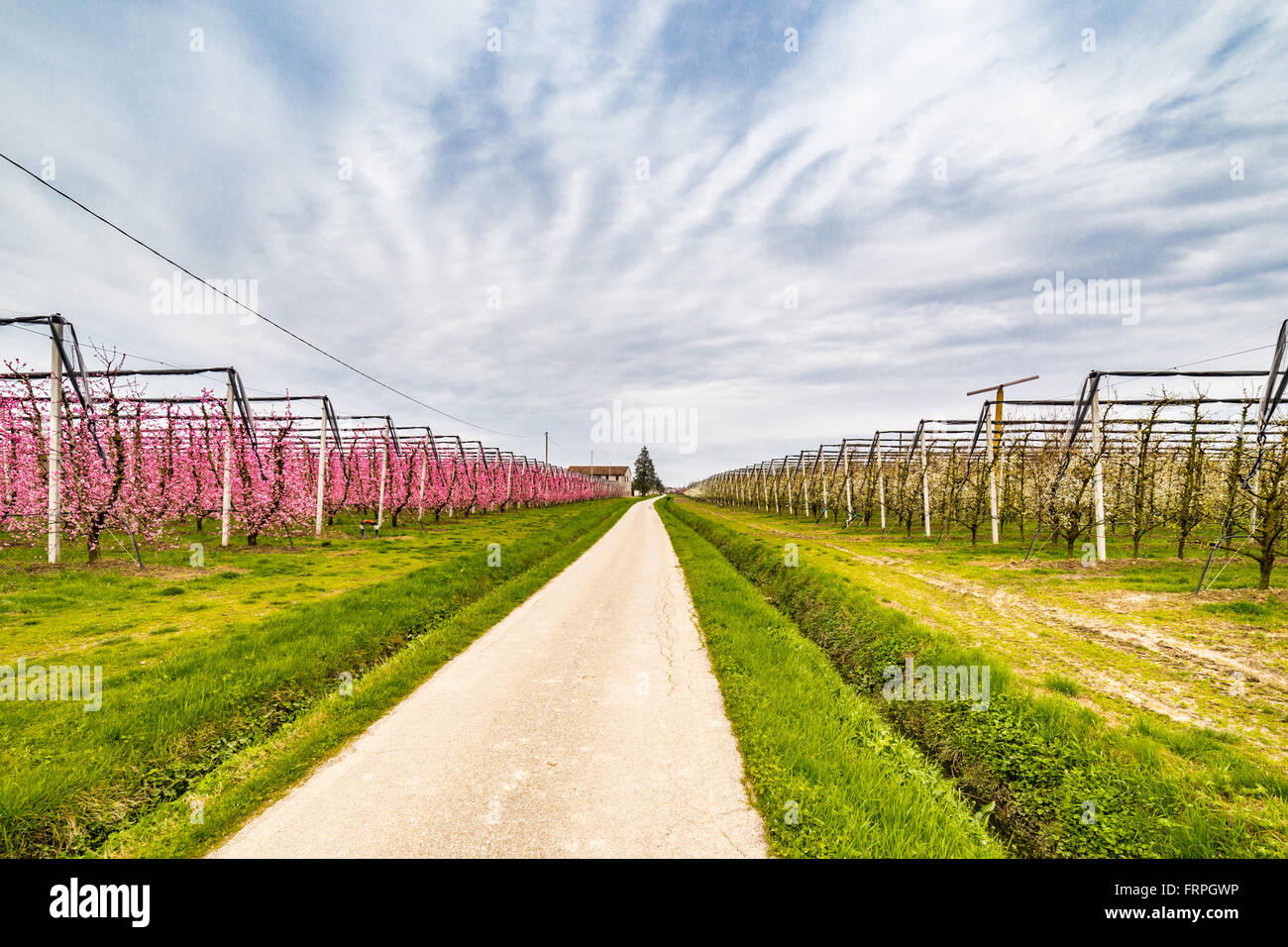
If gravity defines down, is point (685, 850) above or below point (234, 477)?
below

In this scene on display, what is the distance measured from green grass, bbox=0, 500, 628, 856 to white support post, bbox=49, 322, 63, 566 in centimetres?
639

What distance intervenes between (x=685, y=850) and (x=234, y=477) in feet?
77.4

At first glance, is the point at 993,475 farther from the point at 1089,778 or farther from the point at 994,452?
the point at 1089,778

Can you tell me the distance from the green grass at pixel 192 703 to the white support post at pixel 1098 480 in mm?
18798

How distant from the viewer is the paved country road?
11.4 feet

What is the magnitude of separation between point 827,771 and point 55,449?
69.4 ft

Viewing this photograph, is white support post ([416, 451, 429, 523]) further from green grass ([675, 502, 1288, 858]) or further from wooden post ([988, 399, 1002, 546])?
green grass ([675, 502, 1288, 858])

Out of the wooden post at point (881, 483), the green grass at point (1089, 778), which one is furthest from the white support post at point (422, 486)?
the green grass at point (1089, 778)

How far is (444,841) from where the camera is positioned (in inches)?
136

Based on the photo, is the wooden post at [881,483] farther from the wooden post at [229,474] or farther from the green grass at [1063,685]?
the wooden post at [229,474]

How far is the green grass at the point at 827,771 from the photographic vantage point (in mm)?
3562

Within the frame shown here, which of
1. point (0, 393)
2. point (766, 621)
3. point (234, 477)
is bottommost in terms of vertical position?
point (766, 621)
